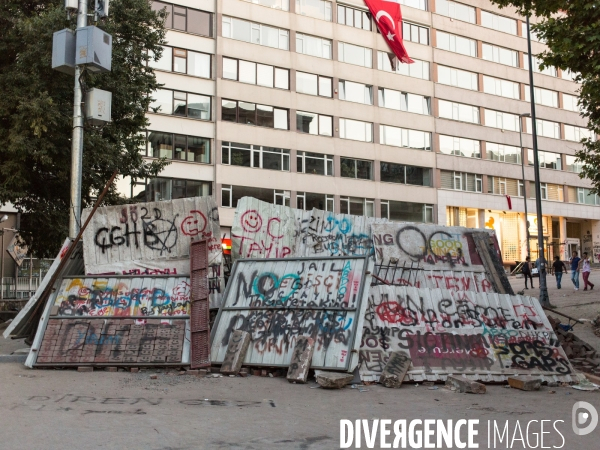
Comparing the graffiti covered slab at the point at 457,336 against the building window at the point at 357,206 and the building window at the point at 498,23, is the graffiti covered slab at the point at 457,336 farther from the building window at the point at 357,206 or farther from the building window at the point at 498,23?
the building window at the point at 498,23

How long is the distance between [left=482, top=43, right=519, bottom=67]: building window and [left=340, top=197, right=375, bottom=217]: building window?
16.8 meters

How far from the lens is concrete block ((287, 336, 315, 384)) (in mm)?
9789

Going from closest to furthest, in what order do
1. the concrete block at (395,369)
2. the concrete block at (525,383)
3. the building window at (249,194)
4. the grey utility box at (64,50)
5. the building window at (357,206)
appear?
the concrete block at (395,369), the concrete block at (525,383), the grey utility box at (64,50), the building window at (249,194), the building window at (357,206)

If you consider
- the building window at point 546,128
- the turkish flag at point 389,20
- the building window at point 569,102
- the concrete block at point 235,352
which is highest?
the turkish flag at point 389,20

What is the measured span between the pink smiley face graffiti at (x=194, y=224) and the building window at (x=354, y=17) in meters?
33.4

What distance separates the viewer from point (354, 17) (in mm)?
43062

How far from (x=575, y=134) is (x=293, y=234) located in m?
48.0

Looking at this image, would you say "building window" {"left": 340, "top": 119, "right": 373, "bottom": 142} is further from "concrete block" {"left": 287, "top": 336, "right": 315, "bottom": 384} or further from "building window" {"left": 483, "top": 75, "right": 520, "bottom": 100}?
"concrete block" {"left": 287, "top": 336, "right": 315, "bottom": 384}

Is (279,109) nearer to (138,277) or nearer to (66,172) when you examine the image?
(66,172)

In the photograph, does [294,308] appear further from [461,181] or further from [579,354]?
[461,181]

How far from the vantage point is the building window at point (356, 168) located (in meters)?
41.9

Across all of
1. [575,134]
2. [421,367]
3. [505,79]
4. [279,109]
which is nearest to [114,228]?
[421,367]

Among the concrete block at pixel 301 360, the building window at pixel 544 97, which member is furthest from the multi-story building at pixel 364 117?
the concrete block at pixel 301 360

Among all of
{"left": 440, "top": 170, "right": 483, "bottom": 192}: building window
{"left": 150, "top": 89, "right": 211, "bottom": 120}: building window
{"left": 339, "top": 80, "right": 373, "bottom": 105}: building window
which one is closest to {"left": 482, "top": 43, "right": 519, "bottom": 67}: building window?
{"left": 440, "top": 170, "right": 483, "bottom": 192}: building window
